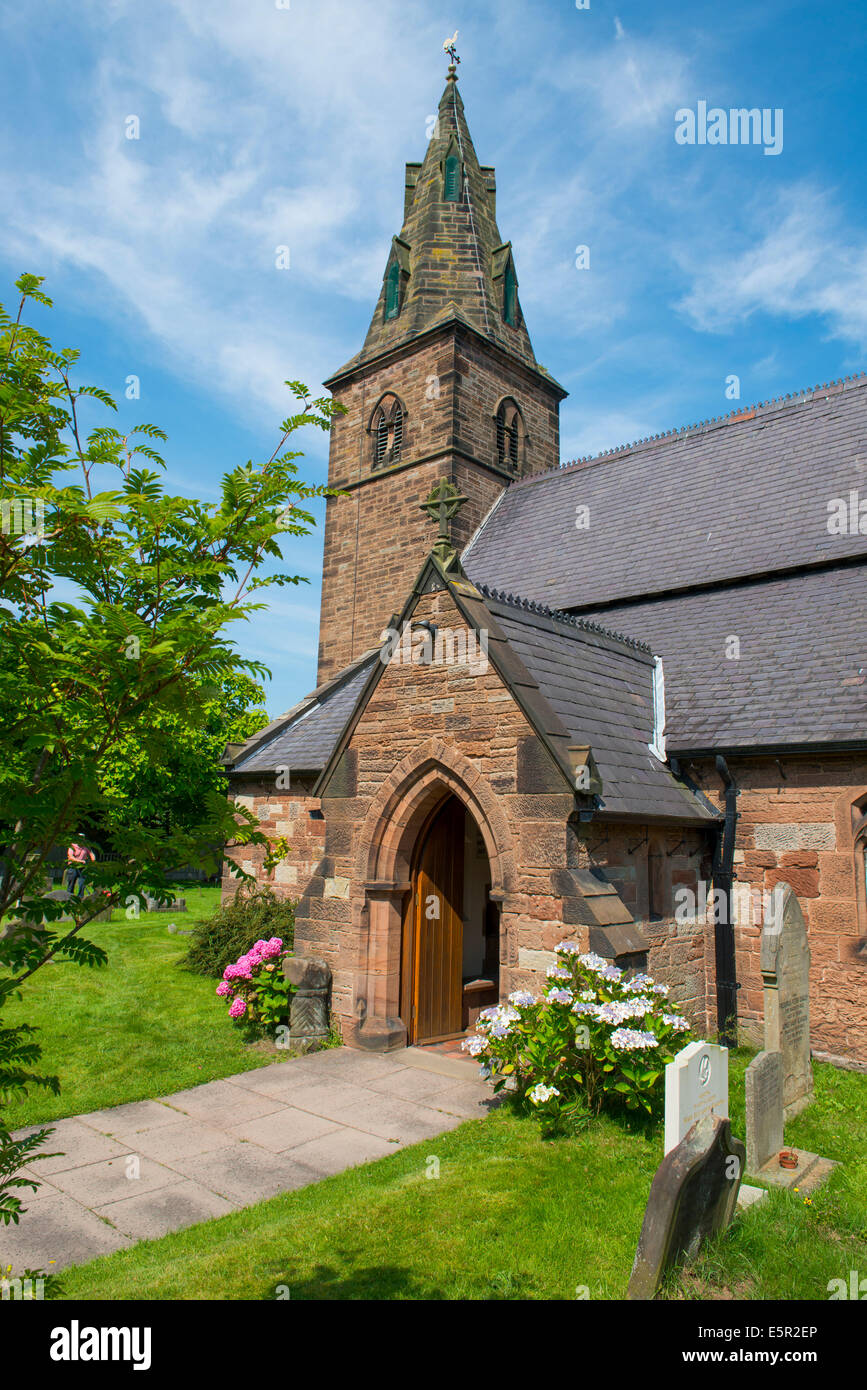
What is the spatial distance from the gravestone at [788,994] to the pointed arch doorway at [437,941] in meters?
3.82

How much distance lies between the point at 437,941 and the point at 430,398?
1558 cm

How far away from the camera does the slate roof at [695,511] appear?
13781 mm

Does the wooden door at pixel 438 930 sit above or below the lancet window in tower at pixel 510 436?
below

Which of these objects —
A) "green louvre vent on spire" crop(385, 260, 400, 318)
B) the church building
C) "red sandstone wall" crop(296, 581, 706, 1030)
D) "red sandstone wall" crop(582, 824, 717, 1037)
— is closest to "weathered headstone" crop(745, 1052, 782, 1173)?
the church building

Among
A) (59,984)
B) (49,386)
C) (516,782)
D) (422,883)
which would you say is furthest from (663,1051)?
(59,984)

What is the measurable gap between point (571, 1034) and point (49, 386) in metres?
5.95

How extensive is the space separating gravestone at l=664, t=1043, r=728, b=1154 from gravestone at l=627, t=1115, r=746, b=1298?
16cm

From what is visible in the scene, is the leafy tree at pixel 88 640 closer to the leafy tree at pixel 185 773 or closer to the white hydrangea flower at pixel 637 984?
the white hydrangea flower at pixel 637 984

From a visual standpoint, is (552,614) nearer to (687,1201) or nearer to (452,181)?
(687,1201)

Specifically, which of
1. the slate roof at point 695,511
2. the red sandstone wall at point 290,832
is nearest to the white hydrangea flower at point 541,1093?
the red sandstone wall at point 290,832

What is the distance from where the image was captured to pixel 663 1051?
6656 millimetres

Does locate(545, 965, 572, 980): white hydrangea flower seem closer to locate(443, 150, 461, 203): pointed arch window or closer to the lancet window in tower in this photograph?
the lancet window in tower

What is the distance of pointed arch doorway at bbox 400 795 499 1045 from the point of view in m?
9.66
